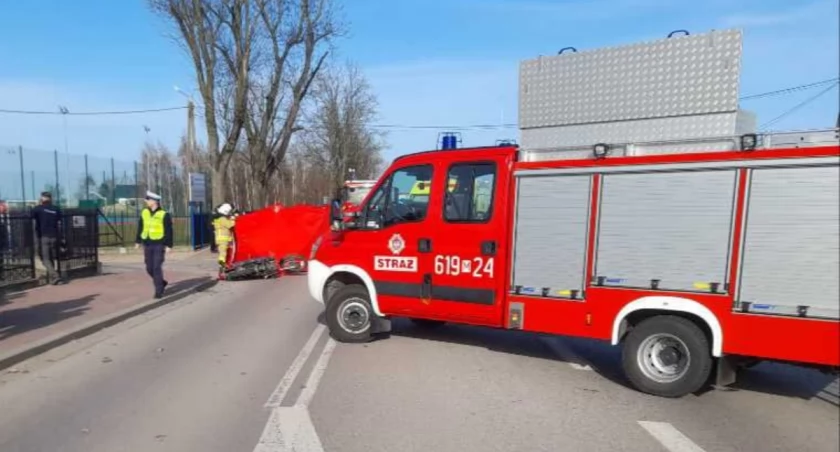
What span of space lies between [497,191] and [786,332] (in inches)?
116

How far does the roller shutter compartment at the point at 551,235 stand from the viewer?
233 inches

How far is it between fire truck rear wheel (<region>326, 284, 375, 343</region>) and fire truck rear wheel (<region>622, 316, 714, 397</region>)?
3.30m

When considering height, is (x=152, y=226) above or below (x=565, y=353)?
above

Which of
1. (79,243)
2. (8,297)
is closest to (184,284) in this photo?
(79,243)

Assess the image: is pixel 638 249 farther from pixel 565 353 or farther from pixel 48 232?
pixel 48 232

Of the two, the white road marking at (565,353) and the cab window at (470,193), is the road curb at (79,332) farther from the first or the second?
the white road marking at (565,353)

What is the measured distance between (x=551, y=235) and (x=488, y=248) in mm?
750

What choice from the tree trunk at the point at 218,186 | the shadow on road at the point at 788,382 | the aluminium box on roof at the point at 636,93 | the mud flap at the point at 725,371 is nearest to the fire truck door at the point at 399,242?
the aluminium box on roof at the point at 636,93

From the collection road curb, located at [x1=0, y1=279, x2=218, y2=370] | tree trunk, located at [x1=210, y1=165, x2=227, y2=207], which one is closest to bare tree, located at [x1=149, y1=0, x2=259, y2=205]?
tree trunk, located at [x1=210, y1=165, x2=227, y2=207]

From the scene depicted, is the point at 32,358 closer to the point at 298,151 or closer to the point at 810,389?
the point at 810,389

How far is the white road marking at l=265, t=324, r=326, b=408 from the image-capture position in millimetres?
5391

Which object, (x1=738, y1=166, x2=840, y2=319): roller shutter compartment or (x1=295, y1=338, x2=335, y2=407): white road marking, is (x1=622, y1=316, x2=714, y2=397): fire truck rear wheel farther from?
(x1=295, y1=338, x2=335, y2=407): white road marking

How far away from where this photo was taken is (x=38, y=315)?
918 cm

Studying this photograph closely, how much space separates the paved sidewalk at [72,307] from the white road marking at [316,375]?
134 inches
